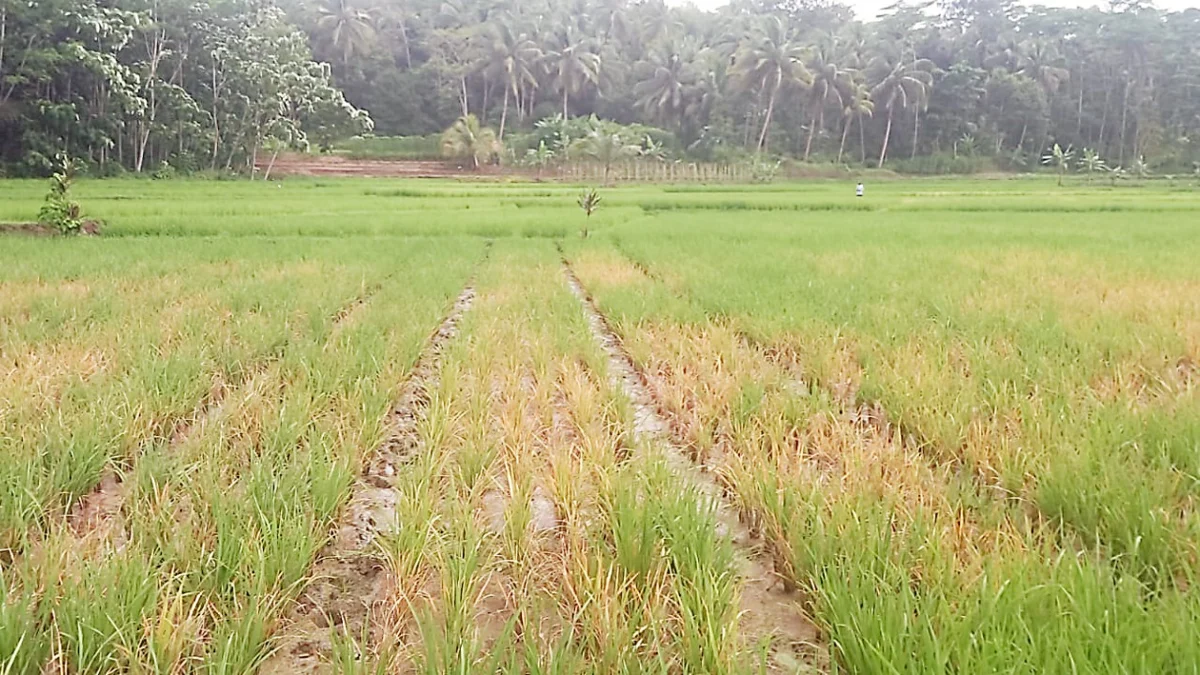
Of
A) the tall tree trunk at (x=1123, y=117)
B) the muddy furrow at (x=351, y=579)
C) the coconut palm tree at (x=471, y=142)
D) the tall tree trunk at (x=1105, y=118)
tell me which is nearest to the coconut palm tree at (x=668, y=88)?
the coconut palm tree at (x=471, y=142)

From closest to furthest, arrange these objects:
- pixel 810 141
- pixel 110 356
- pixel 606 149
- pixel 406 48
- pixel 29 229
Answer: pixel 110 356, pixel 29 229, pixel 606 149, pixel 810 141, pixel 406 48

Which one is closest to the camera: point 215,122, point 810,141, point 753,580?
point 753,580

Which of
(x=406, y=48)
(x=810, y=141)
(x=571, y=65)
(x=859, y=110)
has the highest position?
(x=406, y=48)

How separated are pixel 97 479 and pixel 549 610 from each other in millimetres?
1483

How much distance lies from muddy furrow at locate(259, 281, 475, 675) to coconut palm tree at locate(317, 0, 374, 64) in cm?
4435

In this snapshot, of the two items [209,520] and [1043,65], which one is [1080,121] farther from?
[209,520]

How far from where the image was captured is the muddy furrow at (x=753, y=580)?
1490 mm

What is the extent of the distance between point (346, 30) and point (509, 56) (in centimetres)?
987

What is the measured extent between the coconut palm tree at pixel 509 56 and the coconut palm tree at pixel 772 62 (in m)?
11.0

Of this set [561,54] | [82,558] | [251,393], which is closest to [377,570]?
[82,558]

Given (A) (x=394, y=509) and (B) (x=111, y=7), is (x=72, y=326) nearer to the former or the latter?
(A) (x=394, y=509)

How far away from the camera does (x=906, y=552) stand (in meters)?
1.65

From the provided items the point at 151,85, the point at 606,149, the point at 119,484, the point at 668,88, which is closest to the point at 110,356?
the point at 119,484

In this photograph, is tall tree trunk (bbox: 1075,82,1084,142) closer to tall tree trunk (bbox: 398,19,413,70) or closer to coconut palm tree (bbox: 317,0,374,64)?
tall tree trunk (bbox: 398,19,413,70)
